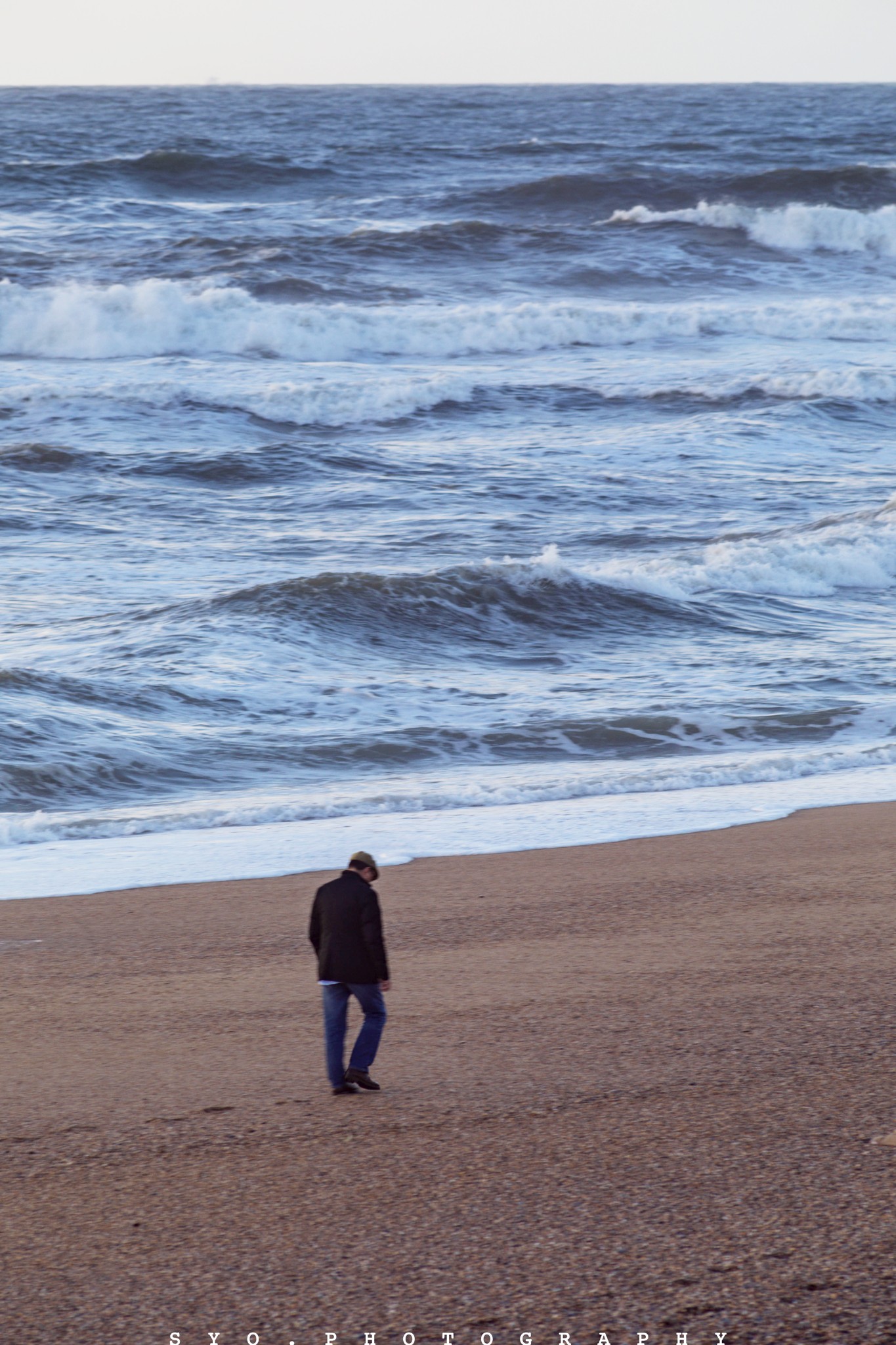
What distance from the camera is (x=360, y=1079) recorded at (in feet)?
15.3

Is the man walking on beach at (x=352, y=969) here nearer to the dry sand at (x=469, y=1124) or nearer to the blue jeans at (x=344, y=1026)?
the blue jeans at (x=344, y=1026)

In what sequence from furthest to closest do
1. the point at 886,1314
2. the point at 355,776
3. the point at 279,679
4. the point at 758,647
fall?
the point at 758,647 → the point at 279,679 → the point at 355,776 → the point at 886,1314

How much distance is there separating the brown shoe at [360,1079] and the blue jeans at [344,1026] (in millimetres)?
14

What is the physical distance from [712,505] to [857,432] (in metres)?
5.49

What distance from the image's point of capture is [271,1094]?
4688mm

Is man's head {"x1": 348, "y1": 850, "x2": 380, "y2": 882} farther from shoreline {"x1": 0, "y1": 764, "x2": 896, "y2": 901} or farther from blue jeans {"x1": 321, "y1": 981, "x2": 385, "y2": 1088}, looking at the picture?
shoreline {"x1": 0, "y1": 764, "x2": 896, "y2": 901}

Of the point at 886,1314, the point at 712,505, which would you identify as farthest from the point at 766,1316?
the point at 712,505

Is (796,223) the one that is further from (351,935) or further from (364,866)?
(351,935)

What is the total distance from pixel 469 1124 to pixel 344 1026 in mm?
572

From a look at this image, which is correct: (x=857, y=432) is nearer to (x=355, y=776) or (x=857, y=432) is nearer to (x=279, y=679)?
→ (x=279, y=679)

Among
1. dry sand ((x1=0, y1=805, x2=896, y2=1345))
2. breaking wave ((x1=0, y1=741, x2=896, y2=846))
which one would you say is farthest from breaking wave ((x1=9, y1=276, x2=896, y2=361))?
dry sand ((x1=0, y1=805, x2=896, y2=1345))

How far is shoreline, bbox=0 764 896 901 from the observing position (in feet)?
24.9

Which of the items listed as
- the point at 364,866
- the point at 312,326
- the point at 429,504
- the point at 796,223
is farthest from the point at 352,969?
the point at 796,223
